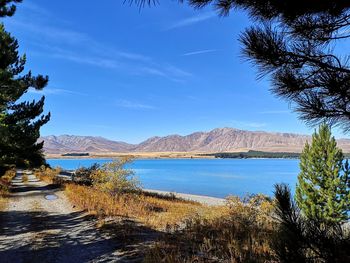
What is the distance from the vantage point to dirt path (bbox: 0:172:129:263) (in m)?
7.88

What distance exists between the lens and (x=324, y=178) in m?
17.3

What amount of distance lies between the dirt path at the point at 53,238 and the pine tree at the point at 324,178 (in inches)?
430

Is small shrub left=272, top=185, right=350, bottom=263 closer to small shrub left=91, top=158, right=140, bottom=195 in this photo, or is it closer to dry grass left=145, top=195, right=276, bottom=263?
dry grass left=145, top=195, right=276, bottom=263

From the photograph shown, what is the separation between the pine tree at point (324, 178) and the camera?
654 inches

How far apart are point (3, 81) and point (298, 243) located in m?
13.9

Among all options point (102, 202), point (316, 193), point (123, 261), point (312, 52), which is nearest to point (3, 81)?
point (102, 202)

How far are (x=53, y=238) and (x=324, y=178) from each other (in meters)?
13.9

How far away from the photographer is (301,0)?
2.76 meters

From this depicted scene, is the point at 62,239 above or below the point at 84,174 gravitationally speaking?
below

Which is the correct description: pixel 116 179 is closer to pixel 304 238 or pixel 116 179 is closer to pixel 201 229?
pixel 201 229

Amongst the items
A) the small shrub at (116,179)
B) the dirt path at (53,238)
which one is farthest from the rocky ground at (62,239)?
the small shrub at (116,179)

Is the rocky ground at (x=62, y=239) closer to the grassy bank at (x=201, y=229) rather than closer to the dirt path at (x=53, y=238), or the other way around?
the dirt path at (x=53, y=238)

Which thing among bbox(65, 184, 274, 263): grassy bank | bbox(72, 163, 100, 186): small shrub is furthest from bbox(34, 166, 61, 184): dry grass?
bbox(65, 184, 274, 263): grassy bank

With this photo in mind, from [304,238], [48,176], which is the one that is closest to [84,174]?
[48,176]
